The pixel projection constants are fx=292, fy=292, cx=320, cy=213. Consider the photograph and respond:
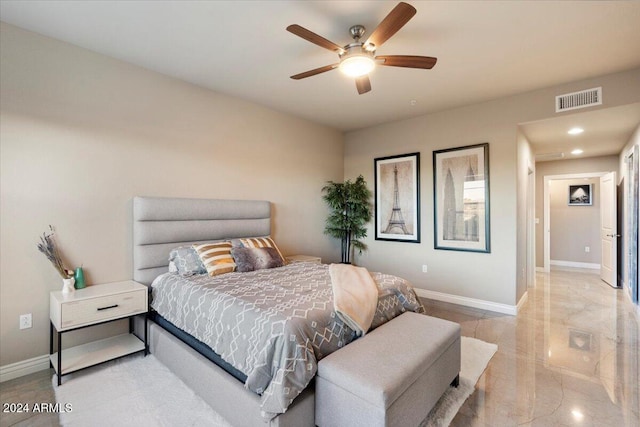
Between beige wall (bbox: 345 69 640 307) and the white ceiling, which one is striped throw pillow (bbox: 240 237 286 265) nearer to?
the white ceiling

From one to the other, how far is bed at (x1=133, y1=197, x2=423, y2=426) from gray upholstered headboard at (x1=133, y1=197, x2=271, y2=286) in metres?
0.01

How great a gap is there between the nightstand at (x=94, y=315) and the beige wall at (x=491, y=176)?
3702 mm

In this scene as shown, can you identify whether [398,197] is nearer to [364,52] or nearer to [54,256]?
[364,52]

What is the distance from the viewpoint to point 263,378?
61.6 inches

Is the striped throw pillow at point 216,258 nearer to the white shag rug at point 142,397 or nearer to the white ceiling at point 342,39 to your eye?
the white shag rug at point 142,397

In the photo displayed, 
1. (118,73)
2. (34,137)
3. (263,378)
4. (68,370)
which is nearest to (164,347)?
(68,370)

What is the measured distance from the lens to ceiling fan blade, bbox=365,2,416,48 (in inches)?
68.5

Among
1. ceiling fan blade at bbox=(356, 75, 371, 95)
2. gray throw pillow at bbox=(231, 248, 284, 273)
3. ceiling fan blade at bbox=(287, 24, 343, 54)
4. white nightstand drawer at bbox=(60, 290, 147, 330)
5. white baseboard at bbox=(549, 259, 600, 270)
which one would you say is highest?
ceiling fan blade at bbox=(287, 24, 343, 54)

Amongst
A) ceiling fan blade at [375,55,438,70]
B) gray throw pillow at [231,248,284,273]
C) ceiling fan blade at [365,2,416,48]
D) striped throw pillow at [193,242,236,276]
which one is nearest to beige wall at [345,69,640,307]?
ceiling fan blade at [375,55,438,70]

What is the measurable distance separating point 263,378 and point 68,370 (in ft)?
5.99

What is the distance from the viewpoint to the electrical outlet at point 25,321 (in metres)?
2.41

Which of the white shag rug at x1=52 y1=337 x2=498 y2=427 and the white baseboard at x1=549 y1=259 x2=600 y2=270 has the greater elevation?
the white baseboard at x1=549 y1=259 x2=600 y2=270

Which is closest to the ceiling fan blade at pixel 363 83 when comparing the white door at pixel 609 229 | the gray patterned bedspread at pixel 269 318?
the gray patterned bedspread at pixel 269 318

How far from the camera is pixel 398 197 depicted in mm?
4859
